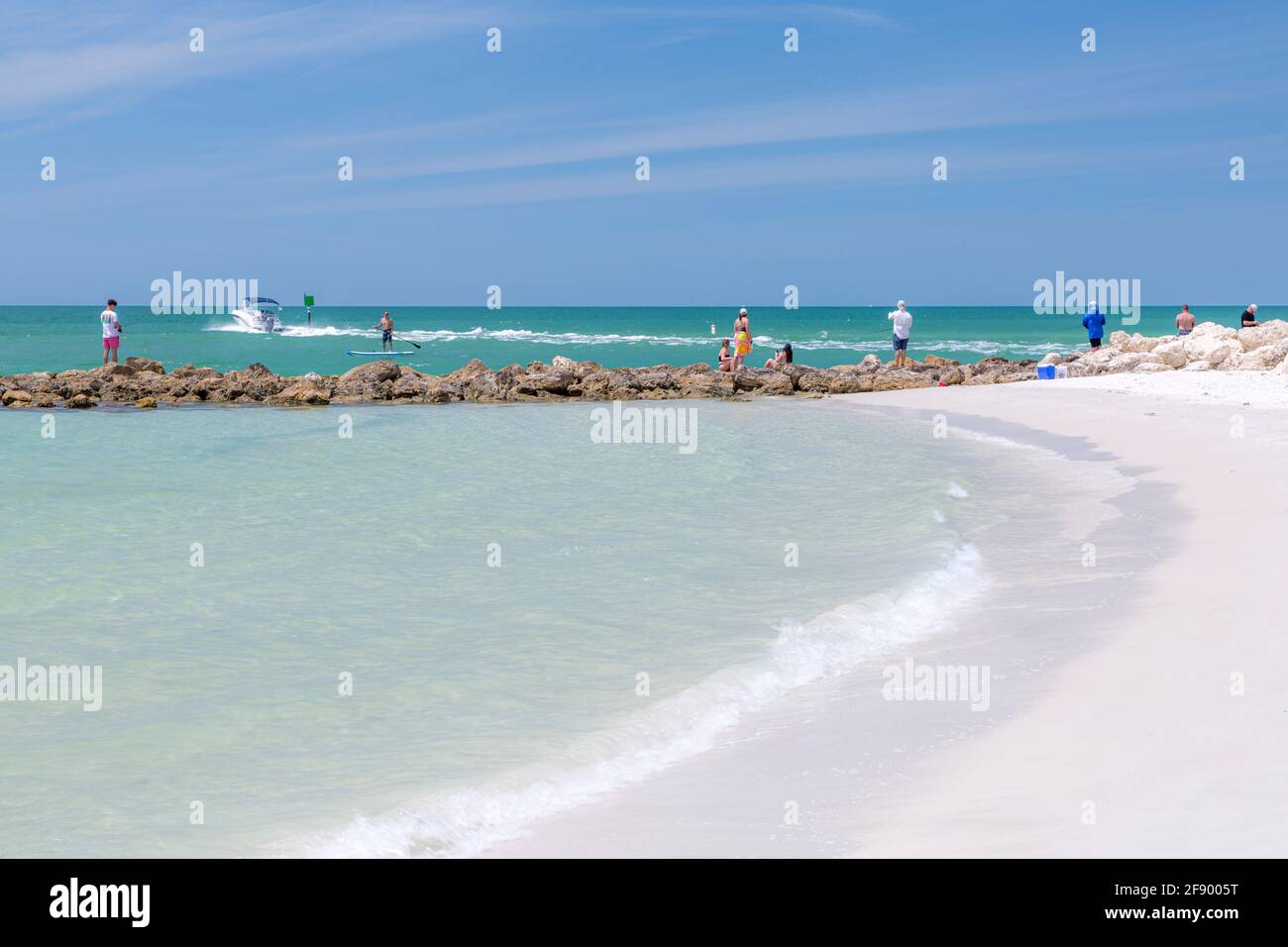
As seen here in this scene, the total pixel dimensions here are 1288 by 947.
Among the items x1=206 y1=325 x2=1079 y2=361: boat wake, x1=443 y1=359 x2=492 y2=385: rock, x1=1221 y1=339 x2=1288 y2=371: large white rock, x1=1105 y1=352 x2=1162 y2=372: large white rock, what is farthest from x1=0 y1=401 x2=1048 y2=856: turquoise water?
x1=206 y1=325 x2=1079 y2=361: boat wake

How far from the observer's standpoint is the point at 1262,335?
2903 cm

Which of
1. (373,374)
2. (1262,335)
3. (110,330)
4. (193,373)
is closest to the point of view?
(1262,335)

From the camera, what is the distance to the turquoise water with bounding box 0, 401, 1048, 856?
5523 millimetres

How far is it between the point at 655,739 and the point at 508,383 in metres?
27.4

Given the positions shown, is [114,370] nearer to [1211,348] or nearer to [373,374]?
[373,374]

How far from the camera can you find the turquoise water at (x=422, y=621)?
217 inches

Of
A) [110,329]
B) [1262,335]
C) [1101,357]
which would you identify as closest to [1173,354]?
[1262,335]

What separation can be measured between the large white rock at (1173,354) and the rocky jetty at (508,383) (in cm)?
6

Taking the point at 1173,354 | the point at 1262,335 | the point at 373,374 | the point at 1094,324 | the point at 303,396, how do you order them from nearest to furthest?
the point at 1262,335, the point at 1173,354, the point at 303,396, the point at 373,374, the point at 1094,324

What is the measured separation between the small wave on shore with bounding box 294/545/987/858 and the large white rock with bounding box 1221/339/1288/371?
2036 centimetres
